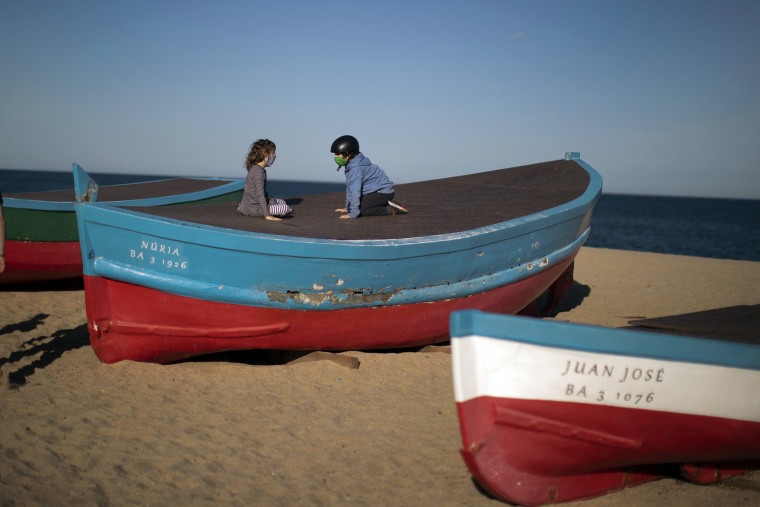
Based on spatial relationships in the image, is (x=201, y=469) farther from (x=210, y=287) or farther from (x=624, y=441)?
(x=624, y=441)

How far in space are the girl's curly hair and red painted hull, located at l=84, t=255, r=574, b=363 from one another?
1889 millimetres

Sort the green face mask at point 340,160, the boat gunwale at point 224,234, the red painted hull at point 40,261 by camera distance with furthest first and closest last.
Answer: the red painted hull at point 40,261 → the green face mask at point 340,160 → the boat gunwale at point 224,234

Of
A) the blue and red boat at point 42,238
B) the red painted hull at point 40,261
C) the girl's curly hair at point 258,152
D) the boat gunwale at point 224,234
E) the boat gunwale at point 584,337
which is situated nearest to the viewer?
the boat gunwale at point 584,337

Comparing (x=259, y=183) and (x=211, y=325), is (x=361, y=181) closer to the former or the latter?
(x=259, y=183)

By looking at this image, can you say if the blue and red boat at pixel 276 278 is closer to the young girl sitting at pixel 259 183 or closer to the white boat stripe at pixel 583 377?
the young girl sitting at pixel 259 183

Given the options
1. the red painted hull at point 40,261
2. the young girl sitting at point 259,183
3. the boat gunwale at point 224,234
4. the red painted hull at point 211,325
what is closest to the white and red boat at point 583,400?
the boat gunwale at point 224,234

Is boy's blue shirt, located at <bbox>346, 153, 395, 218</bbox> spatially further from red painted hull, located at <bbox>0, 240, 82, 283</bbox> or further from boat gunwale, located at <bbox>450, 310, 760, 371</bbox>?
red painted hull, located at <bbox>0, 240, 82, 283</bbox>

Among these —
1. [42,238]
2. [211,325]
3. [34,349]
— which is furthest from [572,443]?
[42,238]

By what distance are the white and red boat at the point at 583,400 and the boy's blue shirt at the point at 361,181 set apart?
12.1 ft

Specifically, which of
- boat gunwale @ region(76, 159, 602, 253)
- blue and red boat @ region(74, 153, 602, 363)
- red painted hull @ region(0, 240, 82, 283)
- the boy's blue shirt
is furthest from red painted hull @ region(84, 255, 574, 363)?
red painted hull @ region(0, 240, 82, 283)

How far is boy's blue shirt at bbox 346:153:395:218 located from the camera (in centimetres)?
654

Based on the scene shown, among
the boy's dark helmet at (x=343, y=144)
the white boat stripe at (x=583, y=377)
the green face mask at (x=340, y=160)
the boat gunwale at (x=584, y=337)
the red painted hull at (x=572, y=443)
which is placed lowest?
the red painted hull at (x=572, y=443)

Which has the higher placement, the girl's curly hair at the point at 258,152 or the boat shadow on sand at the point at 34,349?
the girl's curly hair at the point at 258,152

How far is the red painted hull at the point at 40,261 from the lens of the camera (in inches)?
330
